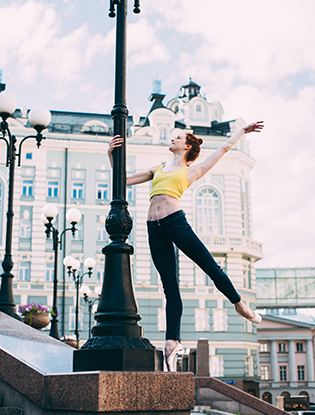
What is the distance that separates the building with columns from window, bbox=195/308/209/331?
40.2 m

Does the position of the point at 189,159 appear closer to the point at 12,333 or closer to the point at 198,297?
the point at 12,333

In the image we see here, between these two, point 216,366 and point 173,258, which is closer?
point 173,258

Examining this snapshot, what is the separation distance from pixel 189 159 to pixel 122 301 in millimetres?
1424

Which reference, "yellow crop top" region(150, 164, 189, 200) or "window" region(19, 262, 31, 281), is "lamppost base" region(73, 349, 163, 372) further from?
"window" region(19, 262, 31, 281)

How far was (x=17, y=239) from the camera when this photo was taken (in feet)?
119

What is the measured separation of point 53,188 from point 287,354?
51.0 m

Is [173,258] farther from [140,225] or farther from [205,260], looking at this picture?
[140,225]

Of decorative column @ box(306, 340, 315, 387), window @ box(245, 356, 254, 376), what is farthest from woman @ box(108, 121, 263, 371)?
decorative column @ box(306, 340, 315, 387)

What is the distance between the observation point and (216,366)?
119 ft

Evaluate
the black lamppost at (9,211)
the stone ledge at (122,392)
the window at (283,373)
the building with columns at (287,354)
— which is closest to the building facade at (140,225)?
the black lamppost at (9,211)

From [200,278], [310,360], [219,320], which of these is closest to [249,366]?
[219,320]

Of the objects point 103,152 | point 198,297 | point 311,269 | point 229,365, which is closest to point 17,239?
point 103,152

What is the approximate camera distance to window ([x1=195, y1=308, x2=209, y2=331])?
121ft

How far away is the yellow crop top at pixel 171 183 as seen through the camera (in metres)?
4.75
